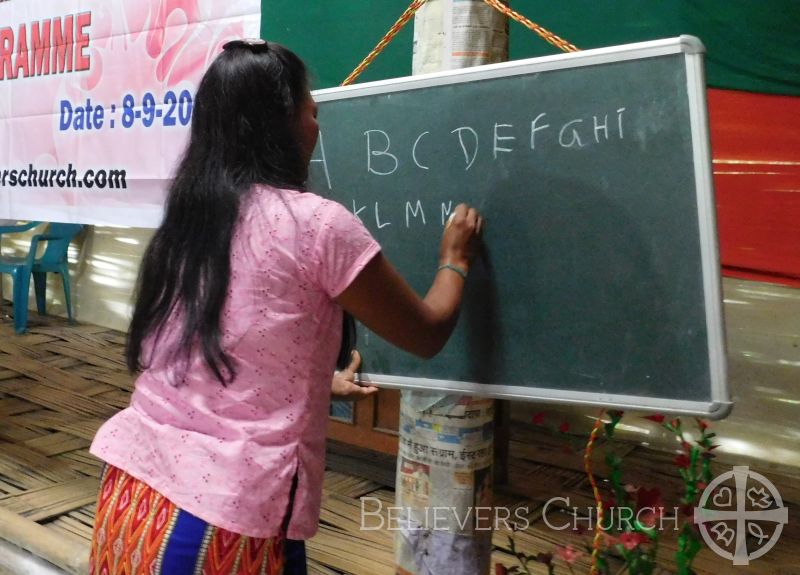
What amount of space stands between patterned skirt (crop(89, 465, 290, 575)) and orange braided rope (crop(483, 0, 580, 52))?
2.84 feet

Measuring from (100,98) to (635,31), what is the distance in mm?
1642

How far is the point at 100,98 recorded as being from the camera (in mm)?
2385

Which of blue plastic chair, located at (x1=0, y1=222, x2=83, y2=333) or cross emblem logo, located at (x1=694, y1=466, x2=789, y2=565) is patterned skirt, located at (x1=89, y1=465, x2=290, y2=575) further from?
blue plastic chair, located at (x1=0, y1=222, x2=83, y2=333)

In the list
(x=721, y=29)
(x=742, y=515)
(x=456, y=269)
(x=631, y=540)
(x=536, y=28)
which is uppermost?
(x=721, y=29)

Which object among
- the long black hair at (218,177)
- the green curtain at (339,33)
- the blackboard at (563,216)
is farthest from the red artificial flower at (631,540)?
the green curtain at (339,33)

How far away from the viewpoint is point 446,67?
4.58 ft

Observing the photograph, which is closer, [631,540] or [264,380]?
[264,380]

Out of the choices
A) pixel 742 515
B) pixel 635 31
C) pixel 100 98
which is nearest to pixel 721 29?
pixel 635 31

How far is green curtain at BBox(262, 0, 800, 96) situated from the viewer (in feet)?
5.48

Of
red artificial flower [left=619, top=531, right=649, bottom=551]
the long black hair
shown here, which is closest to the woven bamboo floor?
red artificial flower [left=619, top=531, right=649, bottom=551]

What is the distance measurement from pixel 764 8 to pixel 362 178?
1.00 metres

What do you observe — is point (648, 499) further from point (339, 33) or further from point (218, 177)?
point (339, 33)

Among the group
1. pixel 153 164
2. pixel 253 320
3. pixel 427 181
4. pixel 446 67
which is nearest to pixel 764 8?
→ pixel 446 67

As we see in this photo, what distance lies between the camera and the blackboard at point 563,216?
3.56 feet
